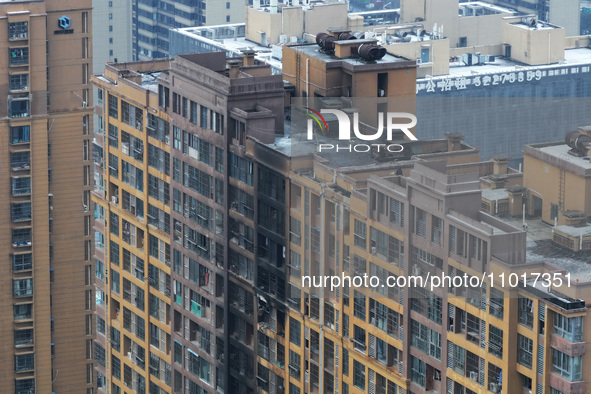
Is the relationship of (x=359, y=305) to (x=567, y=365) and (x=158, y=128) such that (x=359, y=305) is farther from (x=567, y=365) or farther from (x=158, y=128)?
(x=158, y=128)

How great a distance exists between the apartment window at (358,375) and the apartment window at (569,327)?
963 inches

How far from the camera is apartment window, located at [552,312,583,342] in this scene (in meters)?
118

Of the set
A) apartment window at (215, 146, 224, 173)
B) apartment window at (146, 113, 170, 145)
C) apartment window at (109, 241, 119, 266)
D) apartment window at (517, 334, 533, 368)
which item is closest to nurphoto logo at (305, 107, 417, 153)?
apartment window at (215, 146, 224, 173)

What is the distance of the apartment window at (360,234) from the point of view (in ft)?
452

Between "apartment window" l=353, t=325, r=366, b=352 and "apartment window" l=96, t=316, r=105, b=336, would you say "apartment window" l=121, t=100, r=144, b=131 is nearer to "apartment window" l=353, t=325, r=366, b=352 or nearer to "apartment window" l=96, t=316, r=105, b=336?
"apartment window" l=96, t=316, r=105, b=336

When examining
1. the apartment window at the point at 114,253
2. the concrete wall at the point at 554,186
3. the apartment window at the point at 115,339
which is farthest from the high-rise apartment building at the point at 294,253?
the concrete wall at the point at 554,186

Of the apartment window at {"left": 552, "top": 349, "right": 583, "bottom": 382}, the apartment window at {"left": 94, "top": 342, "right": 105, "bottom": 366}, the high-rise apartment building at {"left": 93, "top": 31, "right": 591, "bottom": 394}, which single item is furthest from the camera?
the apartment window at {"left": 94, "top": 342, "right": 105, "bottom": 366}

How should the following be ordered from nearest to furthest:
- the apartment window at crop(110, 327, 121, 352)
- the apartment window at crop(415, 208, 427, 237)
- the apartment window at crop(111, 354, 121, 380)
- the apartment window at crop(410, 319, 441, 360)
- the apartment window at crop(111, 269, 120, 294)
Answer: the apartment window at crop(415, 208, 427, 237) < the apartment window at crop(410, 319, 441, 360) < the apartment window at crop(111, 269, 120, 294) < the apartment window at crop(110, 327, 121, 352) < the apartment window at crop(111, 354, 121, 380)

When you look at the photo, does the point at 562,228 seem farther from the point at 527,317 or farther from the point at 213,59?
the point at 213,59

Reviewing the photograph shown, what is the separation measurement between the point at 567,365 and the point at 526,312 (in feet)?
14.9

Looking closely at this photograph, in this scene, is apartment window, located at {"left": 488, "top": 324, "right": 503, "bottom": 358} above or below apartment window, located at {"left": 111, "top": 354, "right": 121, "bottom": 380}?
above

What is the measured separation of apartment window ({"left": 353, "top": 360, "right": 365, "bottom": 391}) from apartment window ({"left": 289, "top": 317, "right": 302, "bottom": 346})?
7556 mm

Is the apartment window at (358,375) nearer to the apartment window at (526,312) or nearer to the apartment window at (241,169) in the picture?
the apartment window at (241,169)

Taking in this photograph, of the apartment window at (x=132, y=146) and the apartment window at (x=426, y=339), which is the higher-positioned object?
the apartment window at (x=132, y=146)
